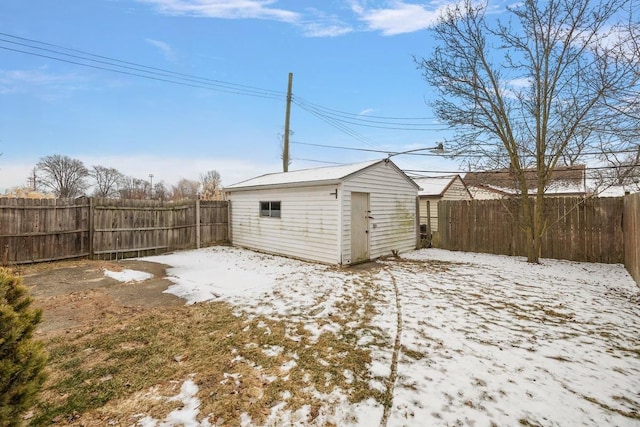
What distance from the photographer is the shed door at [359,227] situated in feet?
27.5

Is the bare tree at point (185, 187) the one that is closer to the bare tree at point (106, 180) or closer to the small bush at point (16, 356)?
the bare tree at point (106, 180)

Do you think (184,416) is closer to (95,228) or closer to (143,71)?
(95,228)

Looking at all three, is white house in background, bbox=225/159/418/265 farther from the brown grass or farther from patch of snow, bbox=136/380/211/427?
patch of snow, bbox=136/380/211/427

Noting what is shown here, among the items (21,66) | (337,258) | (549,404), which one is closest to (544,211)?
(337,258)

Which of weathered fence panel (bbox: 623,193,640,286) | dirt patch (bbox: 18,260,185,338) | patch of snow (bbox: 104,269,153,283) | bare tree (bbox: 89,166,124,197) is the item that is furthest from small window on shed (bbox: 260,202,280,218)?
bare tree (bbox: 89,166,124,197)

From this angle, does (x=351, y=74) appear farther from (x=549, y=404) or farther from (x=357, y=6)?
(x=549, y=404)

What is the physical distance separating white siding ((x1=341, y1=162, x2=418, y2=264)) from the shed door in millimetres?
166

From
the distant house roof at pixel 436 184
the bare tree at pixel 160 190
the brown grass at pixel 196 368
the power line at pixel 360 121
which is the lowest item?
the brown grass at pixel 196 368

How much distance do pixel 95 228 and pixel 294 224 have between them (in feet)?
20.9

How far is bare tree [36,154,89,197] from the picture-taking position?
111 ft

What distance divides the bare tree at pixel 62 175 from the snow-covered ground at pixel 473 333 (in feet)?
129

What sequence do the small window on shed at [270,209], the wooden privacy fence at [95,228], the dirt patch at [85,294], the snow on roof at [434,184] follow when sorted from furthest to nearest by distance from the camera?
the snow on roof at [434,184]
the small window on shed at [270,209]
the wooden privacy fence at [95,228]
the dirt patch at [85,294]

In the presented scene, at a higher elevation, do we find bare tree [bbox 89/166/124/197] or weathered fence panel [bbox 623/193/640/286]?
bare tree [bbox 89/166/124/197]

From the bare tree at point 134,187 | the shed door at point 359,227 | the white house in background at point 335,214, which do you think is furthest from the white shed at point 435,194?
the bare tree at point 134,187
